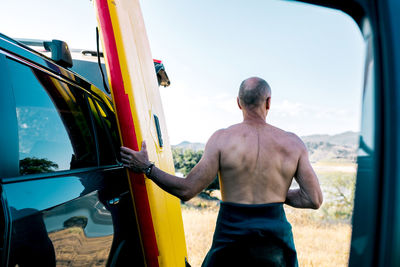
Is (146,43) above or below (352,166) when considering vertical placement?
above

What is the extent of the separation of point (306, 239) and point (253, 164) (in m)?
6.33

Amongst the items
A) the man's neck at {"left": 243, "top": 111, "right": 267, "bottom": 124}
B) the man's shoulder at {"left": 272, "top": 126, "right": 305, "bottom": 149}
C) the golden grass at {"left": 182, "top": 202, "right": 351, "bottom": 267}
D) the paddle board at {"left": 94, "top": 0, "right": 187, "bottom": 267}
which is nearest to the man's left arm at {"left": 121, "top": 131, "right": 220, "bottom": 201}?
the paddle board at {"left": 94, "top": 0, "right": 187, "bottom": 267}

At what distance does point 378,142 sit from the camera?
2.83 ft

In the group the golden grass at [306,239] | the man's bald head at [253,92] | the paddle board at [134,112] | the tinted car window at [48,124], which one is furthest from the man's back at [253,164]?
the golden grass at [306,239]

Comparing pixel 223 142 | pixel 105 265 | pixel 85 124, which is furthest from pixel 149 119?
pixel 105 265

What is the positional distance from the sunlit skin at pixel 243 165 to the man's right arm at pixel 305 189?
1cm

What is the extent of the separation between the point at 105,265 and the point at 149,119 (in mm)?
1069

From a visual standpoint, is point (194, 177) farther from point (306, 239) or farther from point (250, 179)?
point (306, 239)

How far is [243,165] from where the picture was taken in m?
2.25

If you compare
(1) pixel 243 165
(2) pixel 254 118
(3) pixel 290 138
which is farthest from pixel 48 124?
(3) pixel 290 138

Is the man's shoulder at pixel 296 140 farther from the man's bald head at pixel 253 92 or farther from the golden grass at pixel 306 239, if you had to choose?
the golden grass at pixel 306 239

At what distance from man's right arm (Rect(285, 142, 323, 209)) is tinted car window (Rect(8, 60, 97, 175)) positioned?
1.40 m

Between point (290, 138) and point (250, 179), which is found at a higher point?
point (290, 138)

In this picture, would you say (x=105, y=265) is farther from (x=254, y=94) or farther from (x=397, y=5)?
(x=397, y=5)
